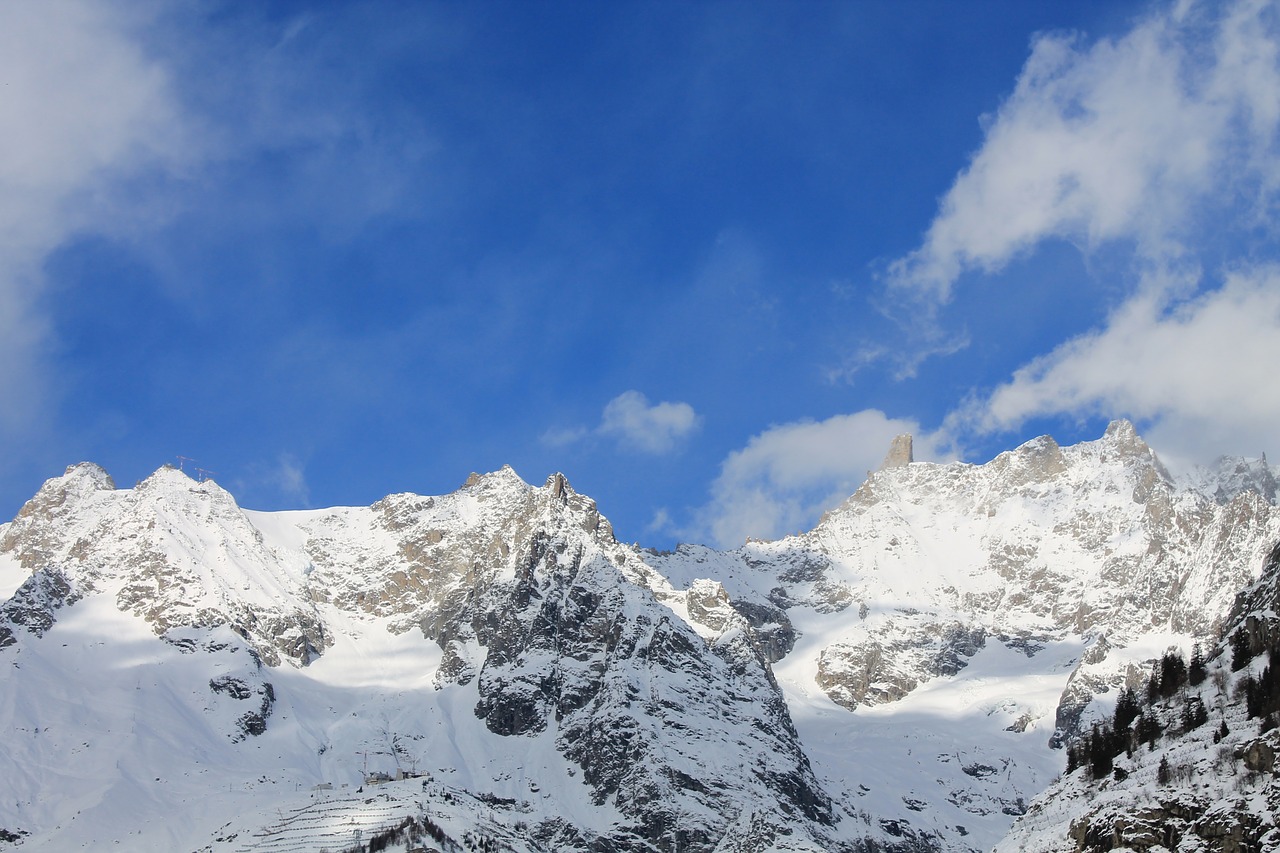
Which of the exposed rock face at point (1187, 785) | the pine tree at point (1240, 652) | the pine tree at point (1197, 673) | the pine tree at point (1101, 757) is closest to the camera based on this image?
the exposed rock face at point (1187, 785)

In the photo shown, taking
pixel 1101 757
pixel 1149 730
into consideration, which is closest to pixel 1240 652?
pixel 1149 730

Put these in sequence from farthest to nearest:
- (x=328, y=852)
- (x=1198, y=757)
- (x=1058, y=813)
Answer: (x=328, y=852), (x=1058, y=813), (x=1198, y=757)

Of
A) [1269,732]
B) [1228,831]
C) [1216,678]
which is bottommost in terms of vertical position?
[1228,831]

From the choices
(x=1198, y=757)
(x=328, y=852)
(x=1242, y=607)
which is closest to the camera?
(x=1198, y=757)

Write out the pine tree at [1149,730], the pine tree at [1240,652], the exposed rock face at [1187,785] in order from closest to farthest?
the exposed rock face at [1187,785] < the pine tree at [1149,730] < the pine tree at [1240,652]

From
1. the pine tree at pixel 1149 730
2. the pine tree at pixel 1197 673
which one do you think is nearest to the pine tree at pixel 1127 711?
the pine tree at pixel 1197 673

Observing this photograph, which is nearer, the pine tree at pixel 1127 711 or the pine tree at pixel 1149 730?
the pine tree at pixel 1149 730

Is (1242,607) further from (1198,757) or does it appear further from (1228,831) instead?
(1228,831)

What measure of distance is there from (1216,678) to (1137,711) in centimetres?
1286

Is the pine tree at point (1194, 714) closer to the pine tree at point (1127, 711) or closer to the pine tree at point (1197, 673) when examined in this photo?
the pine tree at point (1197, 673)

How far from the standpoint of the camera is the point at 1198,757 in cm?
7288

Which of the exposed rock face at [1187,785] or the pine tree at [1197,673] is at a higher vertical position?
the pine tree at [1197,673]

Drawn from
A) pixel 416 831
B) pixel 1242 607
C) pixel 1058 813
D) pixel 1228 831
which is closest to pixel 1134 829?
pixel 1228 831

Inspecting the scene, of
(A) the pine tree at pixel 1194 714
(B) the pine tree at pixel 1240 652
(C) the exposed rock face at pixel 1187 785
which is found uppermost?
(B) the pine tree at pixel 1240 652
